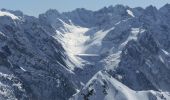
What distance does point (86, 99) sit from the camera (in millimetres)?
118938

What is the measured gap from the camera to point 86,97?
119 meters

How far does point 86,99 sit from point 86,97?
41 centimetres

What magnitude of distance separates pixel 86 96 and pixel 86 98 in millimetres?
411

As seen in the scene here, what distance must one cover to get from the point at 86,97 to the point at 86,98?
0.67ft

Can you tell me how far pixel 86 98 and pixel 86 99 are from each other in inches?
8.3

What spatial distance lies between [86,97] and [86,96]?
0.69 feet

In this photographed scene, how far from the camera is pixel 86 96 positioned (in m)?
119

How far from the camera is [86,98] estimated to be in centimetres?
11900
